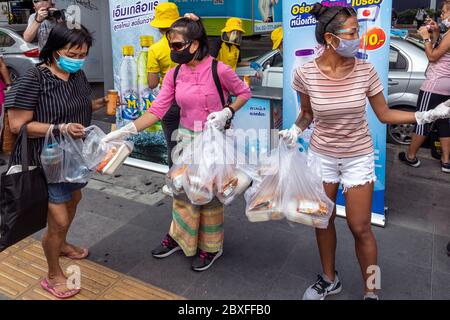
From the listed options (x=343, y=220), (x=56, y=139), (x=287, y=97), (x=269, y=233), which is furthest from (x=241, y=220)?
(x=56, y=139)

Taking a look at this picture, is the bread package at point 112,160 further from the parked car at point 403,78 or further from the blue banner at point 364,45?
the parked car at point 403,78

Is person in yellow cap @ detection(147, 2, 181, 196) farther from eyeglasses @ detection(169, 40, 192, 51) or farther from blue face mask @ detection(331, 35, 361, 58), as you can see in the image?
blue face mask @ detection(331, 35, 361, 58)

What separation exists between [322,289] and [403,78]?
3894 mm

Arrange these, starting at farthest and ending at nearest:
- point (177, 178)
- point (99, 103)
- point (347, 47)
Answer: point (99, 103) < point (177, 178) < point (347, 47)

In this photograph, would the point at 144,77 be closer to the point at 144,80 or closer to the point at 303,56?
the point at 144,80

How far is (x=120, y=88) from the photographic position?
5.16m

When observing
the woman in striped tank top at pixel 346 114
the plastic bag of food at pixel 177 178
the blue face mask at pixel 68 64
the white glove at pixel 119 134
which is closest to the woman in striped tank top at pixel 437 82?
the woman in striped tank top at pixel 346 114

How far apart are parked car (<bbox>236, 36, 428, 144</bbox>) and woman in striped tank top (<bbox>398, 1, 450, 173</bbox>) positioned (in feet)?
2.31

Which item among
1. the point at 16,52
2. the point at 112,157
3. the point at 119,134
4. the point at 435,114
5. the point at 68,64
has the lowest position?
the point at 112,157

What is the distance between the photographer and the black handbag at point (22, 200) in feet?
A: 8.54

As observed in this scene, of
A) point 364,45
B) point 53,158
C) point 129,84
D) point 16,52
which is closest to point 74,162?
point 53,158

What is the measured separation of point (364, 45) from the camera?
3.46 meters
